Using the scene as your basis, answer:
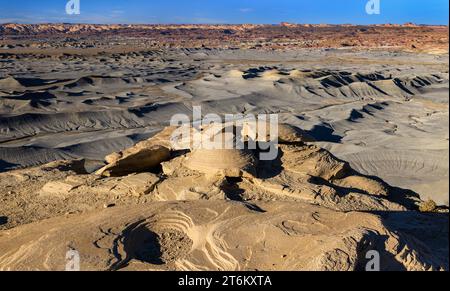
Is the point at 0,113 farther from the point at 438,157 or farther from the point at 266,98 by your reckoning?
the point at 438,157

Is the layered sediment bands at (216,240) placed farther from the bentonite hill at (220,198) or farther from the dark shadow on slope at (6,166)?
the dark shadow on slope at (6,166)

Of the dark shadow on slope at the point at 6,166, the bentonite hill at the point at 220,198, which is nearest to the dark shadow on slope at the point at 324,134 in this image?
the bentonite hill at the point at 220,198

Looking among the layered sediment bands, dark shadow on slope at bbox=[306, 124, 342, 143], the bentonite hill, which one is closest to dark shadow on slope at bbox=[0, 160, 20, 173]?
the bentonite hill

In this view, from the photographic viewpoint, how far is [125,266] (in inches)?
201

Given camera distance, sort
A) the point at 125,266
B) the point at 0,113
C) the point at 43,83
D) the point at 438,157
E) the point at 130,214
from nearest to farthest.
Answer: the point at 125,266 < the point at 130,214 < the point at 438,157 < the point at 0,113 < the point at 43,83

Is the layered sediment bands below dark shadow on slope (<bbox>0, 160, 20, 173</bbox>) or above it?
above

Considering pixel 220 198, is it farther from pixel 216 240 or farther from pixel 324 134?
pixel 324 134

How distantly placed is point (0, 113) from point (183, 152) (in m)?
14.5

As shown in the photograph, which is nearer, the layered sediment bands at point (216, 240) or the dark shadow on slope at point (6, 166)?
the layered sediment bands at point (216, 240)

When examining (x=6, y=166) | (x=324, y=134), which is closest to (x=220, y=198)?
(x=6, y=166)

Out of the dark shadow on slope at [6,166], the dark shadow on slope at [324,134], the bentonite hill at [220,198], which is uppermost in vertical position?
the bentonite hill at [220,198]

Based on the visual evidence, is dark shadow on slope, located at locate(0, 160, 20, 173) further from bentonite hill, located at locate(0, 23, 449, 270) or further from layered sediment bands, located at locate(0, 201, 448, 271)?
layered sediment bands, located at locate(0, 201, 448, 271)

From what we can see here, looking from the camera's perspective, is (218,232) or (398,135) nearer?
(218,232)

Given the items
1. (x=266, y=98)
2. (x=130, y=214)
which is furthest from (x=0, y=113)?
(x=130, y=214)
